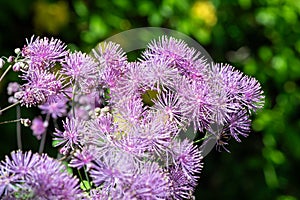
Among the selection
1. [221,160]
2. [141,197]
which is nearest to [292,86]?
[221,160]

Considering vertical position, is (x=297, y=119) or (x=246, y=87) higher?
(x=297, y=119)

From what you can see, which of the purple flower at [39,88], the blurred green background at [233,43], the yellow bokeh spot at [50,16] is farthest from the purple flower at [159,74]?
the yellow bokeh spot at [50,16]

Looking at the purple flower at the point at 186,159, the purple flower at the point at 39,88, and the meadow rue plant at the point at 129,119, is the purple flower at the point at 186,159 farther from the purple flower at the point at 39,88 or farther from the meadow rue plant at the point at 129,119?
the purple flower at the point at 39,88

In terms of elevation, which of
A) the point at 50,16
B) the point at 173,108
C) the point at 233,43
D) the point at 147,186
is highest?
the point at 233,43

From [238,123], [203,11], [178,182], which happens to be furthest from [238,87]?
[203,11]

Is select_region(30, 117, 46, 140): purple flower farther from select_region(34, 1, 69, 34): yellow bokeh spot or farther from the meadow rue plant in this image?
select_region(34, 1, 69, 34): yellow bokeh spot

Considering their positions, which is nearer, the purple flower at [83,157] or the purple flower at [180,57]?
the purple flower at [83,157]

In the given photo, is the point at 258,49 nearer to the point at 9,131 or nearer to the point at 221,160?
the point at 221,160

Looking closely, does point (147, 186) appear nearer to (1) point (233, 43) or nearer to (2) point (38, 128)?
(2) point (38, 128)
